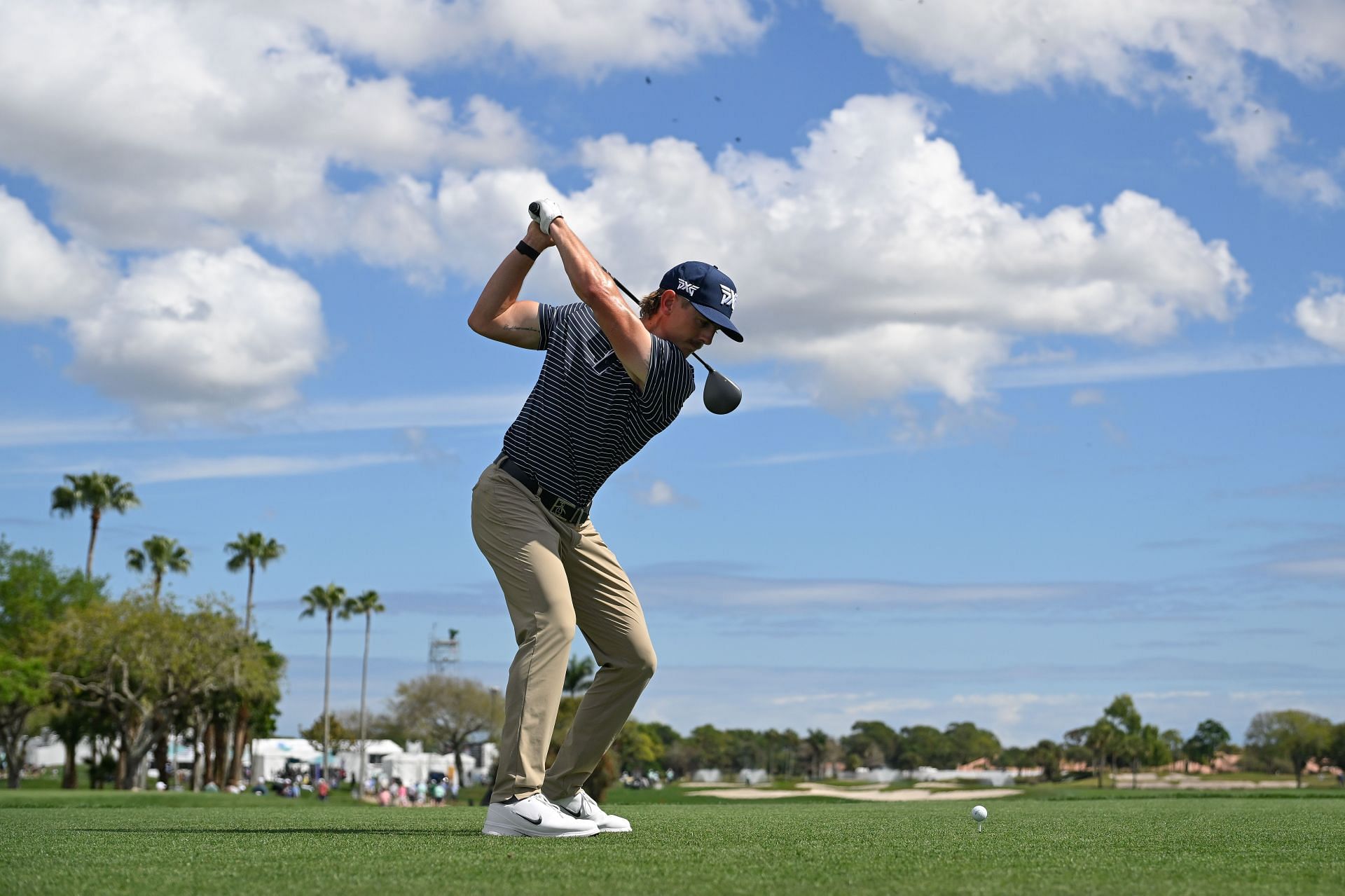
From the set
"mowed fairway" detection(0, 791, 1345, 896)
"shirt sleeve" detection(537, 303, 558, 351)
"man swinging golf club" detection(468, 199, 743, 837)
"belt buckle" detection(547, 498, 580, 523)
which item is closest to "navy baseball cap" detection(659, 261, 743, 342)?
"man swinging golf club" detection(468, 199, 743, 837)

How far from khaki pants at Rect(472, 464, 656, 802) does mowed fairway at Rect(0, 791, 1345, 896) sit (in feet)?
1.49

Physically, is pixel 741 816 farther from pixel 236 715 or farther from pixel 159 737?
pixel 236 715

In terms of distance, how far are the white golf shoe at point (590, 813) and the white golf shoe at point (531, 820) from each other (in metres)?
0.35

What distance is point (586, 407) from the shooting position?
5887mm

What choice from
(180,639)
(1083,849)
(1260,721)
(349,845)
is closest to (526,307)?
(349,845)

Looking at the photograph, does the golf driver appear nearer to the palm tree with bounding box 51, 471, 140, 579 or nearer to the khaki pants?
the khaki pants

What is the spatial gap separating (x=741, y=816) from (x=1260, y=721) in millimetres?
112774

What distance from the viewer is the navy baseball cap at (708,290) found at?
589cm

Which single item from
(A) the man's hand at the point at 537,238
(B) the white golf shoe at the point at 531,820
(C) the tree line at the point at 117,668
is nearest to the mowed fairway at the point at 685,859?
(B) the white golf shoe at the point at 531,820

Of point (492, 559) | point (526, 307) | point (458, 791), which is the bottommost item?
point (458, 791)

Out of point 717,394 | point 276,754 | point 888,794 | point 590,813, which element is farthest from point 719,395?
point 276,754

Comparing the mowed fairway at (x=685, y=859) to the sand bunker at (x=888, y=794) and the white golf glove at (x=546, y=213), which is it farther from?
the sand bunker at (x=888, y=794)

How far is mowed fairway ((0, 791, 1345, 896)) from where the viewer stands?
374 centimetres

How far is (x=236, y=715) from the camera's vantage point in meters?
73.3
